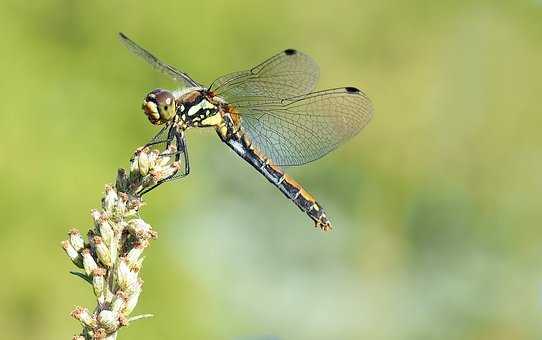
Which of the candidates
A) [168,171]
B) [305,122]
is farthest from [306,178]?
[168,171]

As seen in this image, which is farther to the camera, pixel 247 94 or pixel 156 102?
pixel 247 94

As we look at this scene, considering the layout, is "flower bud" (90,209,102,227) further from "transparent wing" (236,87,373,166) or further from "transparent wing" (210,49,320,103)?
"transparent wing" (236,87,373,166)

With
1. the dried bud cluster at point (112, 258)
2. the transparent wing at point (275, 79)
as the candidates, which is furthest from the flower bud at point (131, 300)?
the transparent wing at point (275, 79)

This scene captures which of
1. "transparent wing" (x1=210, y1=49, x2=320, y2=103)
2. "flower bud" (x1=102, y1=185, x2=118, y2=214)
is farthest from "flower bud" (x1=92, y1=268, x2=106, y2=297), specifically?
"transparent wing" (x1=210, y1=49, x2=320, y2=103)

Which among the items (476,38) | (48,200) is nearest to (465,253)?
(476,38)

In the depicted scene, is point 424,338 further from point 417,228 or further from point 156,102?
point 156,102

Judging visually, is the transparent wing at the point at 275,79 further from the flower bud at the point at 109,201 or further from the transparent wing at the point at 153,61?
the flower bud at the point at 109,201

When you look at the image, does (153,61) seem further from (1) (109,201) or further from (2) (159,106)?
(1) (109,201)
